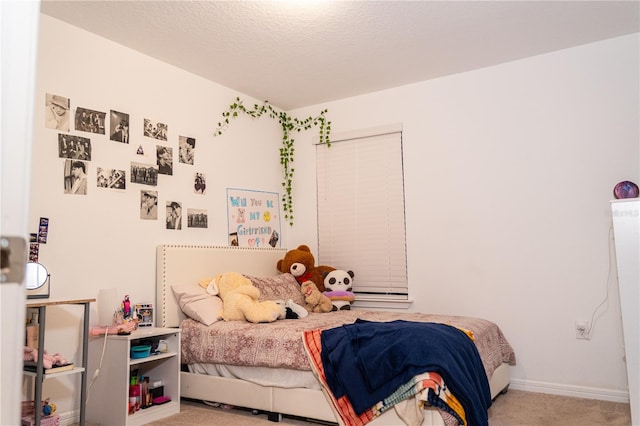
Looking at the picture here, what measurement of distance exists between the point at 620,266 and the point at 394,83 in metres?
2.58

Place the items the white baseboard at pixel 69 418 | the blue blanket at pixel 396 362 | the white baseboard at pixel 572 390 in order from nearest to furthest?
1. the blue blanket at pixel 396 362
2. the white baseboard at pixel 69 418
3. the white baseboard at pixel 572 390

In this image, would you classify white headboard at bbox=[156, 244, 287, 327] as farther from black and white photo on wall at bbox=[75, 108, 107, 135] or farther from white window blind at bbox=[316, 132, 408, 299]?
black and white photo on wall at bbox=[75, 108, 107, 135]

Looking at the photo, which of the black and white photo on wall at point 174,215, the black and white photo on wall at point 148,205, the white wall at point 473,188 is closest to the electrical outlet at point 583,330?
the white wall at point 473,188

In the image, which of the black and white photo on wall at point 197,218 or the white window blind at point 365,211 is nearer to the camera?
the black and white photo on wall at point 197,218

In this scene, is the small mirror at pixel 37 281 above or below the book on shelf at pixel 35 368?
above

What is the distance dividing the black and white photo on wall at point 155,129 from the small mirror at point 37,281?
128cm

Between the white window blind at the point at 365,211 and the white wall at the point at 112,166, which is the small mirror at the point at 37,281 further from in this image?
the white window blind at the point at 365,211

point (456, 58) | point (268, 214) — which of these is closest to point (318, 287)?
point (268, 214)

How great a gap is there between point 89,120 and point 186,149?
2.76 ft

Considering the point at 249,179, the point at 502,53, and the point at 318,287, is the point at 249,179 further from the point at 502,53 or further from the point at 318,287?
the point at 502,53

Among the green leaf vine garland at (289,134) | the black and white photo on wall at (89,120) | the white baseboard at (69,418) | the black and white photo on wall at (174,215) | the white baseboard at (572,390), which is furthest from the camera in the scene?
the green leaf vine garland at (289,134)

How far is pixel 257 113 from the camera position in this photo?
4691mm

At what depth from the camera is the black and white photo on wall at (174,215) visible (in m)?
3.74

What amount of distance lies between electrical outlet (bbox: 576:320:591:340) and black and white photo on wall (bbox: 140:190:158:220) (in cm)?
318
